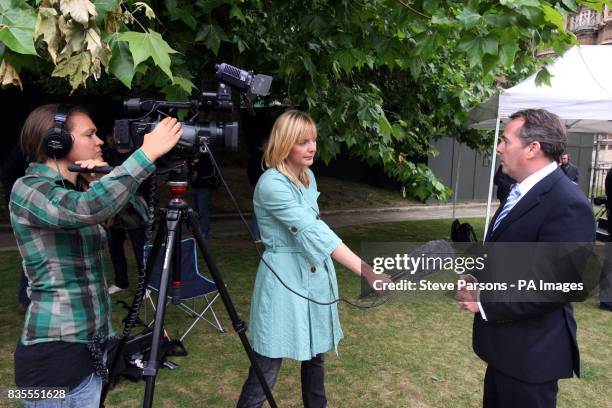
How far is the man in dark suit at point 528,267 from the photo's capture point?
1741mm

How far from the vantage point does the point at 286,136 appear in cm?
224

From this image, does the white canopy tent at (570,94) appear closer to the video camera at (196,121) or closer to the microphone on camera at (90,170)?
the video camera at (196,121)

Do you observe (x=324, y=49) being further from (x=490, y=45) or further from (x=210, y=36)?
(x=490, y=45)

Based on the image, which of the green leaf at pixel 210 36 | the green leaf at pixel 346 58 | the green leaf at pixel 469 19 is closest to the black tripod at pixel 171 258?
the green leaf at pixel 469 19

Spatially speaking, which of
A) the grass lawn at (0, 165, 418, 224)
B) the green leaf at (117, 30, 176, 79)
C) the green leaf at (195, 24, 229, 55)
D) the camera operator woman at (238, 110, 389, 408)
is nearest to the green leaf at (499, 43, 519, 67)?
the camera operator woman at (238, 110, 389, 408)

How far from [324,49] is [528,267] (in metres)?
2.98

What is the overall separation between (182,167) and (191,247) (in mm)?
2484

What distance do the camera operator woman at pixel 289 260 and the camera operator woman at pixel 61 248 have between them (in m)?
0.74

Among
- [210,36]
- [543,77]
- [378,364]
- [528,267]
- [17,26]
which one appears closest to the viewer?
[17,26]

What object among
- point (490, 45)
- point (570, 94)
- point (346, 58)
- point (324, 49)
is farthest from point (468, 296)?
point (570, 94)

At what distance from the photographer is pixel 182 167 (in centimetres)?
179

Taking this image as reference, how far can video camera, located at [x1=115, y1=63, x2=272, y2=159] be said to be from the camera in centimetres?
168

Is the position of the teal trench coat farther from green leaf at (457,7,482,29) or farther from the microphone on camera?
green leaf at (457,7,482,29)

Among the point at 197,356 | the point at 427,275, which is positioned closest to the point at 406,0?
the point at 427,275
